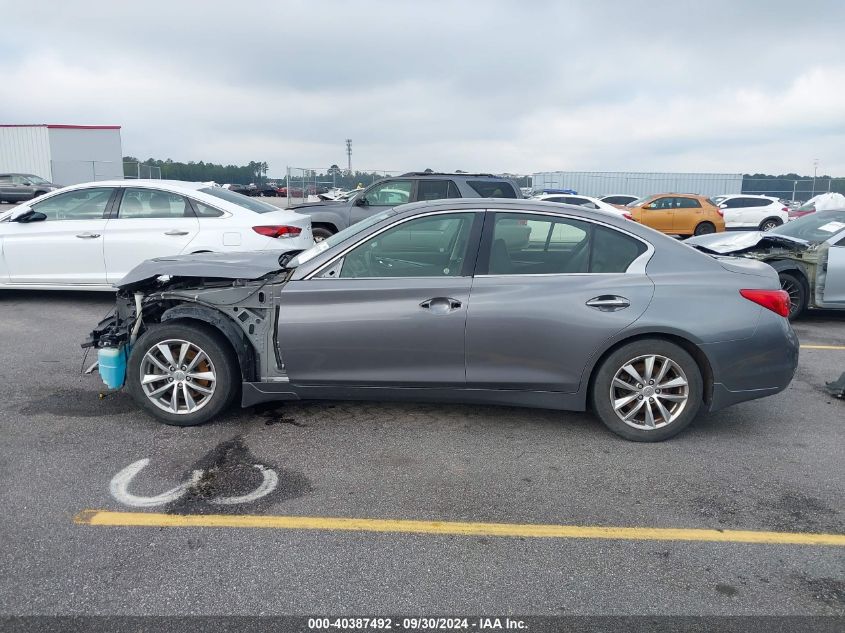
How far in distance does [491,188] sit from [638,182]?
29.2 m

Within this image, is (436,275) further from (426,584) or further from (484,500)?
(426,584)

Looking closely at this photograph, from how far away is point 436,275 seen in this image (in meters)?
4.36

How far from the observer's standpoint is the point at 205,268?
4.53 m

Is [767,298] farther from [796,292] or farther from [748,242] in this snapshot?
[748,242]

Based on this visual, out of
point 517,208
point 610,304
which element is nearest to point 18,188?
point 517,208

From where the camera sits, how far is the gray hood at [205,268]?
14.6 ft

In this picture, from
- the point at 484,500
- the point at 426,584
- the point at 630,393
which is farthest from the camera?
the point at 630,393

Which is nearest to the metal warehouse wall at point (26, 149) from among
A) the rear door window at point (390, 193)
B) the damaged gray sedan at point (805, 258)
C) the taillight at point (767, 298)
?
the rear door window at point (390, 193)

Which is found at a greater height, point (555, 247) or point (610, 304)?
point (555, 247)

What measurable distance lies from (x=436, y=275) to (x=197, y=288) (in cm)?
167

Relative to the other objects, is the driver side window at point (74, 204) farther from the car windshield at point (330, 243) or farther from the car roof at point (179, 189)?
the car windshield at point (330, 243)

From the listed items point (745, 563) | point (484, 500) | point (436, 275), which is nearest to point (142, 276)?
point (436, 275)

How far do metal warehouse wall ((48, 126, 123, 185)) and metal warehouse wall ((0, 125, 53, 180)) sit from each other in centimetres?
56

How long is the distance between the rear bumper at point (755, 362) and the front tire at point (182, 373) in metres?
3.18
